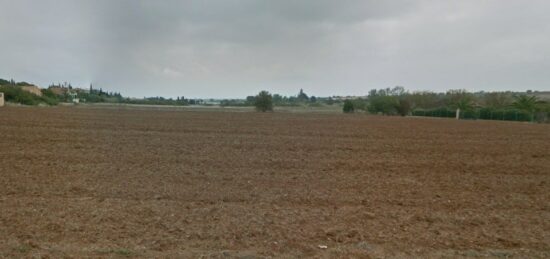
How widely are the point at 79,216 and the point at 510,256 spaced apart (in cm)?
552

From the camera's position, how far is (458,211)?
5.91 m

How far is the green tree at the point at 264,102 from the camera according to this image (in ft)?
260

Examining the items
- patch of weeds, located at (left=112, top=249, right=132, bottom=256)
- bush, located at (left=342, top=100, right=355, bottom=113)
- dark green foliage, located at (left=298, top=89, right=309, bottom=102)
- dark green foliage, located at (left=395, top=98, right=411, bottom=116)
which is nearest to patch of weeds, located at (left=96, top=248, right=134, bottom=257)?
patch of weeds, located at (left=112, top=249, right=132, bottom=256)

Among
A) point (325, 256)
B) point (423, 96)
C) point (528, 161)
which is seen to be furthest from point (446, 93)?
point (325, 256)

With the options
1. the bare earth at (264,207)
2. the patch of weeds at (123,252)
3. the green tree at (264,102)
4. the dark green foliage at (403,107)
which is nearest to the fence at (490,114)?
the dark green foliage at (403,107)

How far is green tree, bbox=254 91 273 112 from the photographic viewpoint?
79188 mm

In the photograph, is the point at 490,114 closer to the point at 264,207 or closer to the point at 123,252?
the point at 264,207

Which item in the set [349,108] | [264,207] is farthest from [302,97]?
[264,207]

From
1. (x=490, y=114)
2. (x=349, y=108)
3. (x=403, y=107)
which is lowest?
(x=490, y=114)

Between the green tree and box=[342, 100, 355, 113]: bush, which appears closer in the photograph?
the green tree

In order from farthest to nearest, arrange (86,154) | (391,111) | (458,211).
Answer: (391,111) < (86,154) < (458,211)

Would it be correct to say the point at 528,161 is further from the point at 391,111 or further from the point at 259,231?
the point at 391,111

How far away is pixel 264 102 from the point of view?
79.2 metres

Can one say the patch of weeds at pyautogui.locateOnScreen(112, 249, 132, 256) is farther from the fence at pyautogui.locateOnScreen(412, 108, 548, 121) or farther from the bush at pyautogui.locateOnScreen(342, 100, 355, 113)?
the bush at pyautogui.locateOnScreen(342, 100, 355, 113)
